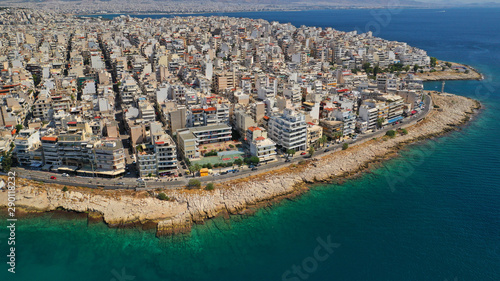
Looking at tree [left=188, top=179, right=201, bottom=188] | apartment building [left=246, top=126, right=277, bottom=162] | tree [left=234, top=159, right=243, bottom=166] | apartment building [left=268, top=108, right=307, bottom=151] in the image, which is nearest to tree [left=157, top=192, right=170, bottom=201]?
tree [left=188, top=179, right=201, bottom=188]

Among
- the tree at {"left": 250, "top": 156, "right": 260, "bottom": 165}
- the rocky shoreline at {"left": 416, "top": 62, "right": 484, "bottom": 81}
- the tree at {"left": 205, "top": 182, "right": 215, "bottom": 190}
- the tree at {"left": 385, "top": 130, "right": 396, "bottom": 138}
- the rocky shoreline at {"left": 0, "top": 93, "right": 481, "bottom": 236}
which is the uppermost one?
the rocky shoreline at {"left": 416, "top": 62, "right": 484, "bottom": 81}

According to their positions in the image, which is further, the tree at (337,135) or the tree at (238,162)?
the tree at (337,135)

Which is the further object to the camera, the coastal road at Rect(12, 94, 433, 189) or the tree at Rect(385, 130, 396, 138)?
the tree at Rect(385, 130, 396, 138)

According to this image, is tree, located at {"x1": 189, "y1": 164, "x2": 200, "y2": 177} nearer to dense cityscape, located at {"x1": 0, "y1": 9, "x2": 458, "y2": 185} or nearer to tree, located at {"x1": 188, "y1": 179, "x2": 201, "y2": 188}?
dense cityscape, located at {"x1": 0, "y1": 9, "x2": 458, "y2": 185}

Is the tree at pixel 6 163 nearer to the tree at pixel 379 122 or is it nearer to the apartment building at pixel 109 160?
the apartment building at pixel 109 160

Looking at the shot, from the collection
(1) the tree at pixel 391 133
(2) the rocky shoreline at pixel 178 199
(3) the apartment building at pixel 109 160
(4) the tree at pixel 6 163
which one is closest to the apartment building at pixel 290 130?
(2) the rocky shoreline at pixel 178 199

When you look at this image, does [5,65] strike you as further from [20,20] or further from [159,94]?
[20,20]

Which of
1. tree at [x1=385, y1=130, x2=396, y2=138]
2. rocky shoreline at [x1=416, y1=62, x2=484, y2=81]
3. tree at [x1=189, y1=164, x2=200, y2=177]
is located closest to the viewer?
tree at [x1=189, y1=164, x2=200, y2=177]
